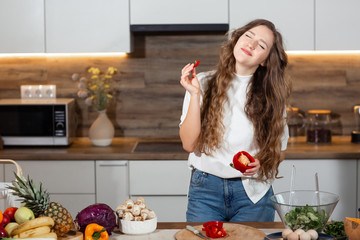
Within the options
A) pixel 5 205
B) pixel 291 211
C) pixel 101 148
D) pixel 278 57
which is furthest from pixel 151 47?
pixel 291 211

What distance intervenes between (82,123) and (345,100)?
1.84m

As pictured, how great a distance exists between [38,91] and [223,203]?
200cm

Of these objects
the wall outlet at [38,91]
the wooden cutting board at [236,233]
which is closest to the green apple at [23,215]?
the wooden cutting board at [236,233]

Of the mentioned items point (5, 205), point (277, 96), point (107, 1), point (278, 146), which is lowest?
point (5, 205)

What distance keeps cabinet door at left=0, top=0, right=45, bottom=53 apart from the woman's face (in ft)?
5.50

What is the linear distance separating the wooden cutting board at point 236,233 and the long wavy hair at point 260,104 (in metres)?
0.43

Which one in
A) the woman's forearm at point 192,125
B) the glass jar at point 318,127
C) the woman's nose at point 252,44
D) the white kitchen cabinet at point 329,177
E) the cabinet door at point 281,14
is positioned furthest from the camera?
the glass jar at point 318,127

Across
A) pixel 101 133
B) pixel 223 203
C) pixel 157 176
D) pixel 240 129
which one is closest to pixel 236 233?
pixel 223 203

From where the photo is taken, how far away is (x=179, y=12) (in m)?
3.40

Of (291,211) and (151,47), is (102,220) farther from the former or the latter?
(151,47)

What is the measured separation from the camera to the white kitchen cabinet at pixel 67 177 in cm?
325

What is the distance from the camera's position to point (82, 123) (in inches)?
151

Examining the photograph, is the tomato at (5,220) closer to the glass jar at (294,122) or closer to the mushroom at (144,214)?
the mushroom at (144,214)

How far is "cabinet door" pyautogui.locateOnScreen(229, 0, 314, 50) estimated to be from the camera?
3.38 meters
